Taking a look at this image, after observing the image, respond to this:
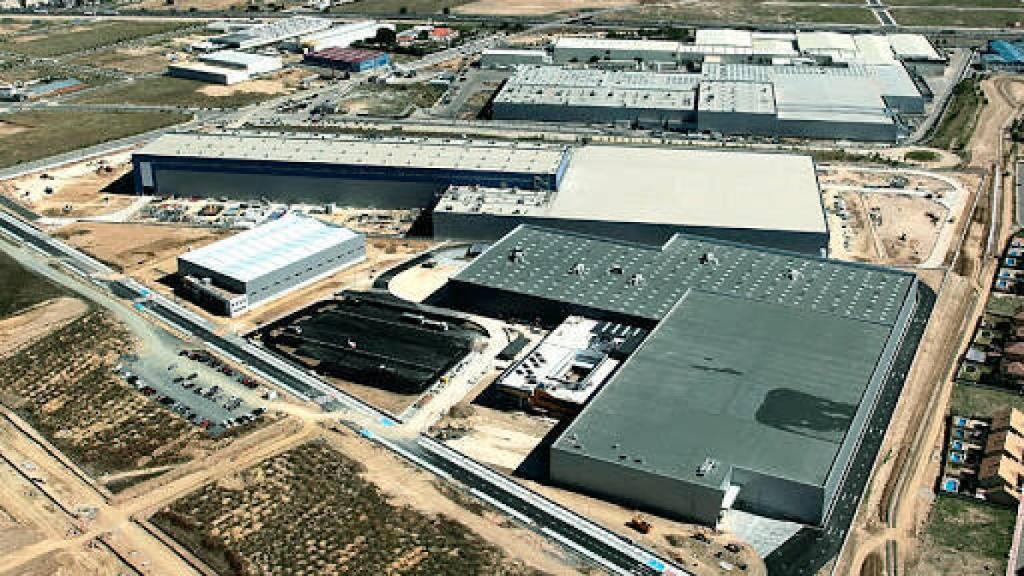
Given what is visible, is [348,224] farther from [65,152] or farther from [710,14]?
[710,14]

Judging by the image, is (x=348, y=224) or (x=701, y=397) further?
(x=348, y=224)

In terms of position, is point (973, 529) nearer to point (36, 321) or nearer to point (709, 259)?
point (709, 259)

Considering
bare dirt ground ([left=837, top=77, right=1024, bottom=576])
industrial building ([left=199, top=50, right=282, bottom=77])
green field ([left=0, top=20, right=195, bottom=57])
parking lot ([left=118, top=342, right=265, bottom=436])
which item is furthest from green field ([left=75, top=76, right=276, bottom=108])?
bare dirt ground ([left=837, top=77, right=1024, bottom=576])

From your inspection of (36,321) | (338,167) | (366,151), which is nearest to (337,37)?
(366,151)

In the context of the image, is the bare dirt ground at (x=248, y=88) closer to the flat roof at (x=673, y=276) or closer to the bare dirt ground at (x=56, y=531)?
the flat roof at (x=673, y=276)

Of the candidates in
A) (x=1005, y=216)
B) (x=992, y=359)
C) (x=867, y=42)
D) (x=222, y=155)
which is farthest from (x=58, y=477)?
(x=867, y=42)

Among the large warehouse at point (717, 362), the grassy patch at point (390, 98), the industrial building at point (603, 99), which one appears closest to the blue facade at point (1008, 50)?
the industrial building at point (603, 99)
